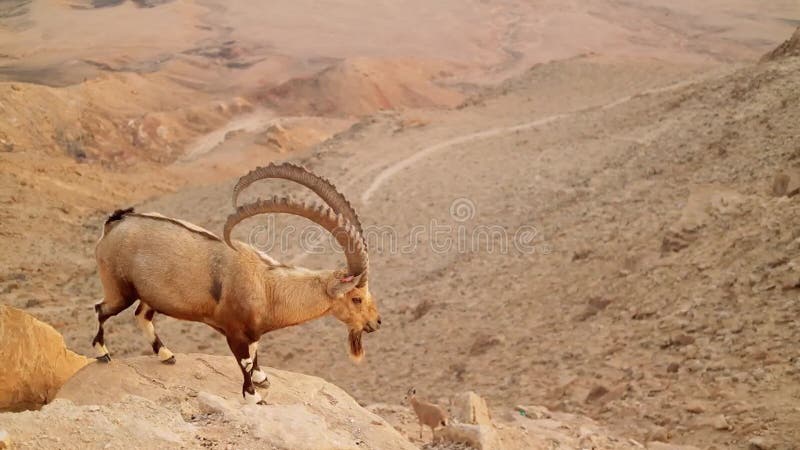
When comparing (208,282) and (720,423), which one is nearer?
(208,282)

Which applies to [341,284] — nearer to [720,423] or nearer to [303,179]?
[303,179]

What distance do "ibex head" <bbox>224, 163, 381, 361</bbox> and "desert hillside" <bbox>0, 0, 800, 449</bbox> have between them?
67.4 inches

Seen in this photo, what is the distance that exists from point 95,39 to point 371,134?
40.5m

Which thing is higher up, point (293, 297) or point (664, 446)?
point (293, 297)

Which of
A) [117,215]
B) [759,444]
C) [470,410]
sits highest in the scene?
[117,215]

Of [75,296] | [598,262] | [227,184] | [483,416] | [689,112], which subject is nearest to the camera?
[483,416]

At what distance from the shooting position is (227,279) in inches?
290

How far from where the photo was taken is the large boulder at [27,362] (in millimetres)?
7375

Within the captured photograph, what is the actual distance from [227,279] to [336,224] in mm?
1368

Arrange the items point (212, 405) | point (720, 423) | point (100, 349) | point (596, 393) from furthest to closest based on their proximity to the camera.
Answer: point (596, 393), point (720, 423), point (100, 349), point (212, 405)

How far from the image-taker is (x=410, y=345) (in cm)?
1470

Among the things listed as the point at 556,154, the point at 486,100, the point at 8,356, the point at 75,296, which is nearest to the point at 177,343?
the point at 75,296

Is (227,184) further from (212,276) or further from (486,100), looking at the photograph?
(212,276)

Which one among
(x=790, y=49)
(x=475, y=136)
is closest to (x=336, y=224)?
(x=790, y=49)
